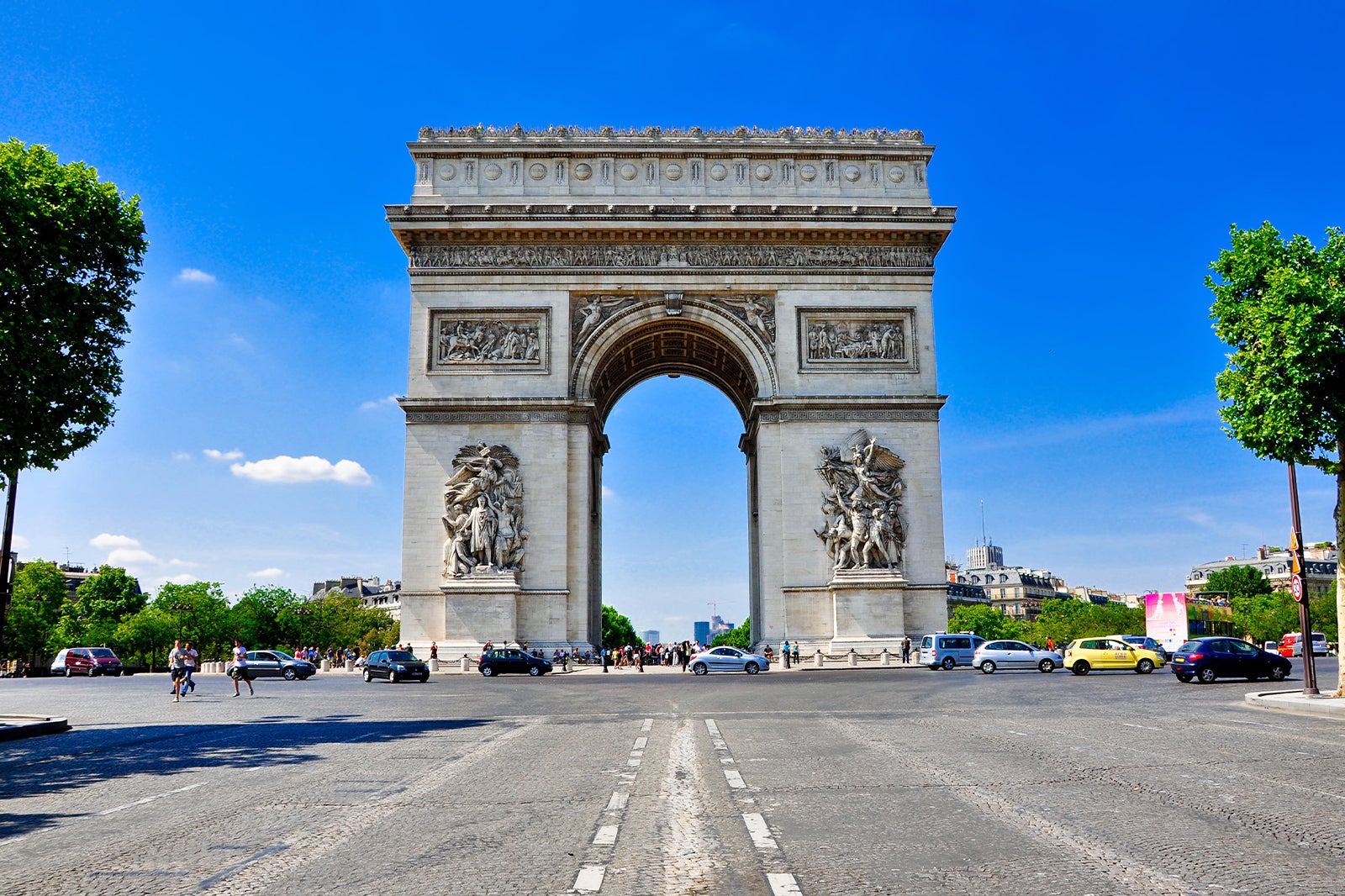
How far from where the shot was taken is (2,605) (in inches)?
771

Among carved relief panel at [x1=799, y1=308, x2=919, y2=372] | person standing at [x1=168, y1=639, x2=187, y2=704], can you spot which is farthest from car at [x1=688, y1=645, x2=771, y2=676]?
person standing at [x1=168, y1=639, x2=187, y2=704]

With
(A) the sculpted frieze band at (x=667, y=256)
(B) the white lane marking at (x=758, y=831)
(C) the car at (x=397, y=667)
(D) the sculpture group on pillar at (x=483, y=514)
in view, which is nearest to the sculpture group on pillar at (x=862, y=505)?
(A) the sculpted frieze band at (x=667, y=256)

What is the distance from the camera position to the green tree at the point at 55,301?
16781mm

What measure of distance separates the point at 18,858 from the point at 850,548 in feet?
114

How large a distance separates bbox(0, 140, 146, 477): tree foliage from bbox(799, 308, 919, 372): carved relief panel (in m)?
27.4

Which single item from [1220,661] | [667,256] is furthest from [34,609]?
[1220,661]

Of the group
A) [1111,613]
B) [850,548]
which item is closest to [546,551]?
[850,548]

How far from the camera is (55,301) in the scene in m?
17.9

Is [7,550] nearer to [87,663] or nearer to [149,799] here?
[149,799]

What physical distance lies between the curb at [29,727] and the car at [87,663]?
3893cm

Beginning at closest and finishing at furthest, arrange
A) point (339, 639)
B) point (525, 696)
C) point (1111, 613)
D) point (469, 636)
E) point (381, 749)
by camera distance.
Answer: point (381, 749)
point (525, 696)
point (469, 636)
point (339, 639)
point (1111, 613)

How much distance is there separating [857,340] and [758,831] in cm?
3633

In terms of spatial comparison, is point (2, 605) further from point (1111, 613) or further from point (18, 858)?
point (1111, 613)

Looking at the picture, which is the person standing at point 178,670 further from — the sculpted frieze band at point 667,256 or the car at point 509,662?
the sculpted frieze band at point 667,256
